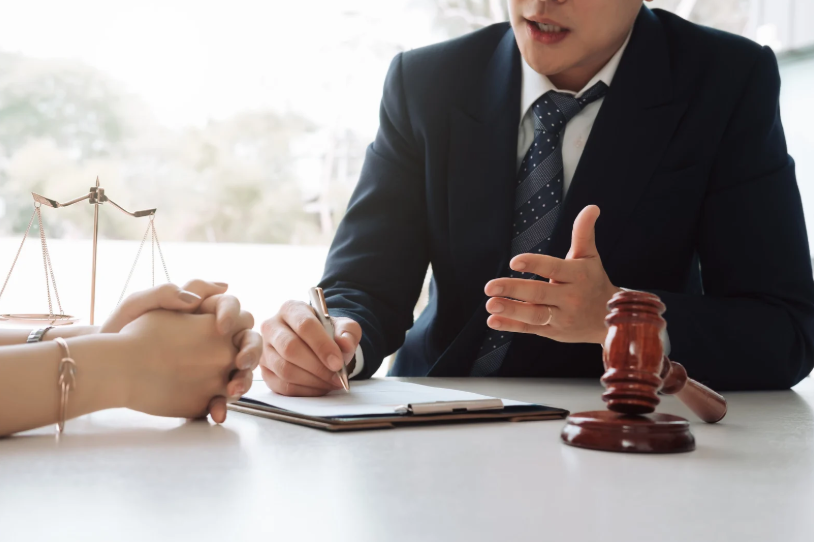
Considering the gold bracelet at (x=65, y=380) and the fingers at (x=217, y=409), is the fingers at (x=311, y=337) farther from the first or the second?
the gold bracelet at (x=65, y=380)

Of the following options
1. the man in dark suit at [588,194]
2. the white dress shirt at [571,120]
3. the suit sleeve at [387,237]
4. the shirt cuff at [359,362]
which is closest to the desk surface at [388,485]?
the shirt cuff at [359,362]

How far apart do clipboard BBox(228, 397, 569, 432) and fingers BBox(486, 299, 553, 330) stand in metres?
0.16

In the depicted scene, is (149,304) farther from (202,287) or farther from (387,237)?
(387,237)

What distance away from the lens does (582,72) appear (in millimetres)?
1934

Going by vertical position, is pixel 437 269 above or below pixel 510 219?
below

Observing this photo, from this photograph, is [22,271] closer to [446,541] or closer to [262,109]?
[262,109]

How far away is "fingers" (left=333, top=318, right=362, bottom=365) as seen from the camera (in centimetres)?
138

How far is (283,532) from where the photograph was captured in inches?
23.3

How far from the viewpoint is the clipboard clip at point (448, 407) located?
1074 millimetres

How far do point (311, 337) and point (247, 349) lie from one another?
30 cm

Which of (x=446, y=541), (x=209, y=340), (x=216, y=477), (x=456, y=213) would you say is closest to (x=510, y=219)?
(x=456, y=213)

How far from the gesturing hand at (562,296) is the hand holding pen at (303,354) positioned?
254 millimetres

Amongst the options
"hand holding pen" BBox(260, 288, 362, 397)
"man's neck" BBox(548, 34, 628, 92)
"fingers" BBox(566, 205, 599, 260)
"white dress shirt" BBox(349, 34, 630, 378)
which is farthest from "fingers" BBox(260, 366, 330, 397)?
"man's neck" BBox(548, 34, 628, 92)

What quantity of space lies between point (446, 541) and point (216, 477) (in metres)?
0.26
